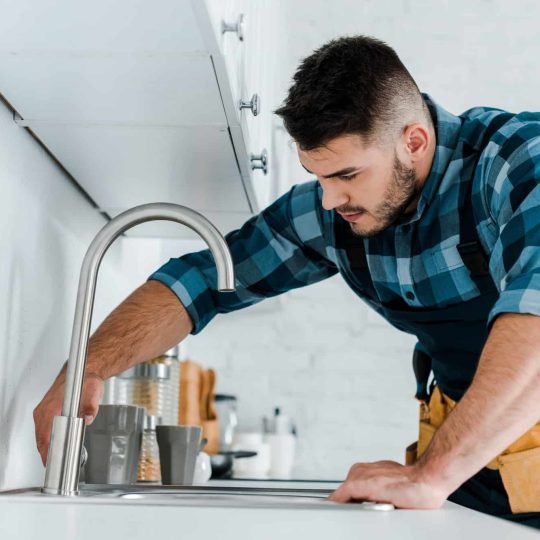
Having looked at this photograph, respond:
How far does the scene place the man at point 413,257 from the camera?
99 cm

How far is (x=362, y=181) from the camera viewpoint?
1300 mm

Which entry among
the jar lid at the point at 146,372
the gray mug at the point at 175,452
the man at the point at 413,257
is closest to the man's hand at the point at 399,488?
the man at the point at 413,257

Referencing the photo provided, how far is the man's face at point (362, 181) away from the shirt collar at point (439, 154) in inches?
0.8

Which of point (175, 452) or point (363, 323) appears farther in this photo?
point (363, 323)

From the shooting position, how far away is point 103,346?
4.50 ft

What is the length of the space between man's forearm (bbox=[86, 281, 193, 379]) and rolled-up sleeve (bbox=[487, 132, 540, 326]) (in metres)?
0.54

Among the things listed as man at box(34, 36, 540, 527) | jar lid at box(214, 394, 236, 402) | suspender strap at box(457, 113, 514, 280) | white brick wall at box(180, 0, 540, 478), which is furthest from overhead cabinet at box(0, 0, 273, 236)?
white brick wall at box(180, 0, 540, 478)

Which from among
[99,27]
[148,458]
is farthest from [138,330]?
[99,27]

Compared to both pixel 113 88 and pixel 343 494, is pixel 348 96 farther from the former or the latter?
pixel 343 494

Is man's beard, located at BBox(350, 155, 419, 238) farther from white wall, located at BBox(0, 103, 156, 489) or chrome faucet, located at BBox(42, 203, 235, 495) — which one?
white wall, located at BBox(0, 103, 156, 489)

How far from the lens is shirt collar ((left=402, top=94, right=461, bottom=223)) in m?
1.38

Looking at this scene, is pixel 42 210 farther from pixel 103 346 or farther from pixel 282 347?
pixel 282 347

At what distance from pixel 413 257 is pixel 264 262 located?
0.31 metres

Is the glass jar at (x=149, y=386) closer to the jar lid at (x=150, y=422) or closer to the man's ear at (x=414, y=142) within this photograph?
the jar lid at (x=150, y=422)
